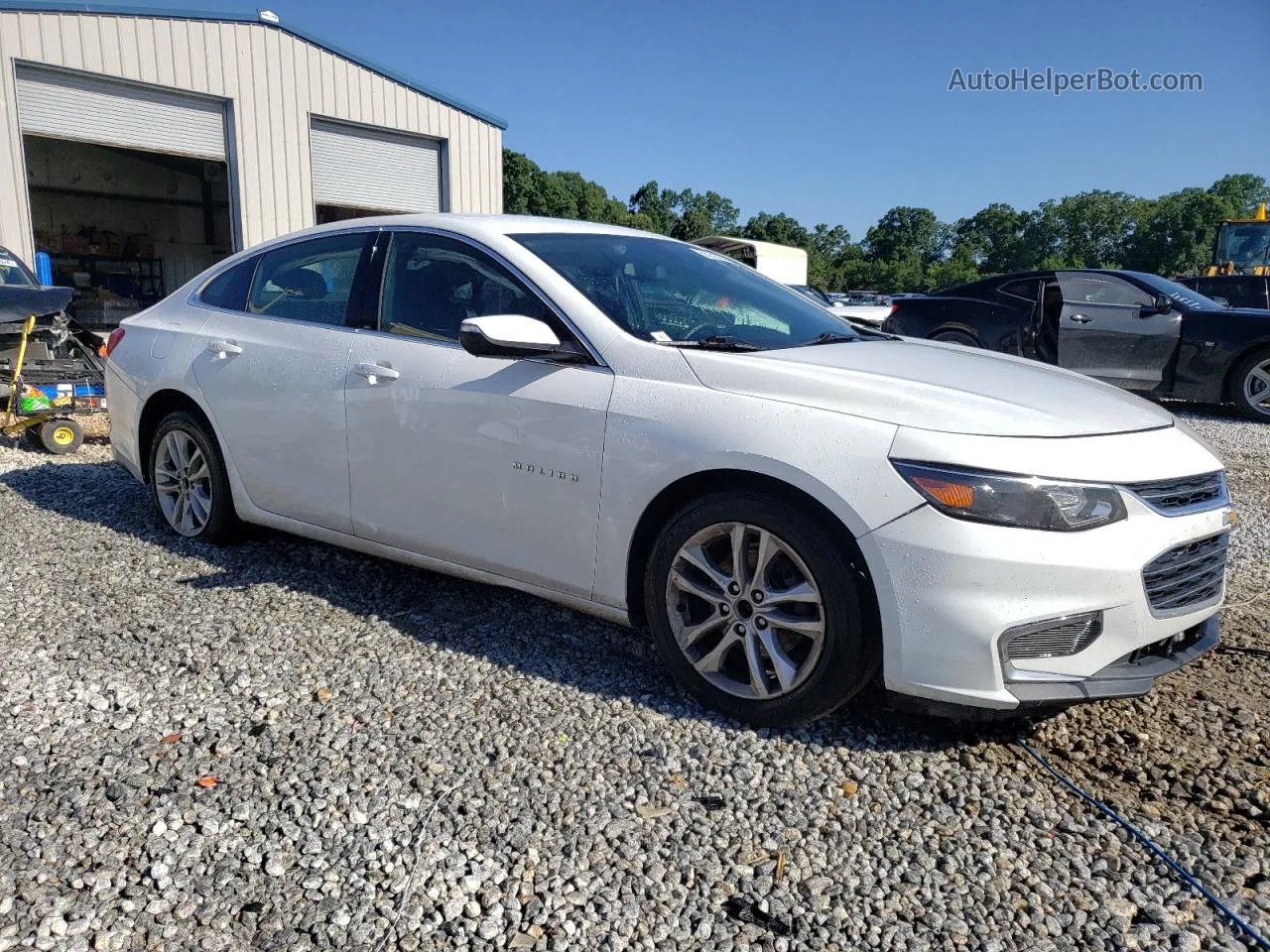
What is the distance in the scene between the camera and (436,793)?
2.60 m

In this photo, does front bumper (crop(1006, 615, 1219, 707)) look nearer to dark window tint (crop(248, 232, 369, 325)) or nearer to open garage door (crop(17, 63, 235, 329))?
dark window tint (crop(248, 232, 369, 325))

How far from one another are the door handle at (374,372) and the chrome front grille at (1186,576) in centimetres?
265

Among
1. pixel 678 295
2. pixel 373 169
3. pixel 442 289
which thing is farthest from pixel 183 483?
pixel 373 169

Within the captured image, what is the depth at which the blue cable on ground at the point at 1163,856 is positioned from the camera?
2.08 m

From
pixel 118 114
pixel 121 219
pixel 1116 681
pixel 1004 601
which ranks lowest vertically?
pixel 1116 681

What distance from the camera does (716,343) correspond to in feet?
10.6

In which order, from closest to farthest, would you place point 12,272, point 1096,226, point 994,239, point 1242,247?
point 12,272
point 1242,247
point 1096,226
point 994,239

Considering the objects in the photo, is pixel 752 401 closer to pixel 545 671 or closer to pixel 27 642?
pixel 545 671

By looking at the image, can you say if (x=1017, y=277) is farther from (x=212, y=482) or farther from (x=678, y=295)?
(x=212, y=482)

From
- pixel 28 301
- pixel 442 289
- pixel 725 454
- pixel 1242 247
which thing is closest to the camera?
pixel 725 454

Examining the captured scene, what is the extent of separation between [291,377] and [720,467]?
2.11m

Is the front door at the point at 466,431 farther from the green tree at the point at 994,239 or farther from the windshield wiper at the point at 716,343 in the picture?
the green tree at the point at 994,239

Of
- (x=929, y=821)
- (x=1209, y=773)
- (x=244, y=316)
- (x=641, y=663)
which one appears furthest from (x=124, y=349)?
(x=1209, y=773)

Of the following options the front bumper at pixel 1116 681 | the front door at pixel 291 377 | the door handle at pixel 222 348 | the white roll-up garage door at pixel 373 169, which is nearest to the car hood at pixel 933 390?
the front bumper at pixel 1116 681
